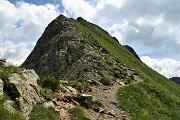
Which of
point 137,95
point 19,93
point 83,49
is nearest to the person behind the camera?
point 19,93

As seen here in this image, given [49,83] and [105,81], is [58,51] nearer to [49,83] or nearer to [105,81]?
[105,81]

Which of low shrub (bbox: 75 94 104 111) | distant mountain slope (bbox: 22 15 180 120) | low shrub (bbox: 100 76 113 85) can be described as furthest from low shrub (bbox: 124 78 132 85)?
low shrub (bbox: 75 94 104 111)

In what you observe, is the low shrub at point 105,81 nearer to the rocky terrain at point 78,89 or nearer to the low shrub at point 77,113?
the rocky terrain at point 78,89

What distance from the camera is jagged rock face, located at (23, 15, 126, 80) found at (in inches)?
1730

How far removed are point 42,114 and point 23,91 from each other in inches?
85.7

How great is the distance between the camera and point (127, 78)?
1738 inches

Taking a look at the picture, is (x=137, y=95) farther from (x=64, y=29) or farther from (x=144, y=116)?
(x=64, y=29)

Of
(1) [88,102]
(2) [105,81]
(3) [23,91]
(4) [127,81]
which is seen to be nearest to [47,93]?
(3) [23,91]

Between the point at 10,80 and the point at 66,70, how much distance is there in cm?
2796

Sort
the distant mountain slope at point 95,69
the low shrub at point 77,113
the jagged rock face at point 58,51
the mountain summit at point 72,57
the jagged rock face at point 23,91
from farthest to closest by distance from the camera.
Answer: the jagged rock face at point 58,51 → the mountain summit at point 72,57 → the distant mountain slope at point 95,69 → the low shrub at point 77,113 → the jagged rock face at point 23,91

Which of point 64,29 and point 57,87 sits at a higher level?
point 64,29

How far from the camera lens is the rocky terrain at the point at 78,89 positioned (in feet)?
70.7

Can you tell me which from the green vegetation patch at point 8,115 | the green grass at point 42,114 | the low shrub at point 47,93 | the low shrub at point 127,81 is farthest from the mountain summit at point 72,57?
the green vegetation patch at point 8,115

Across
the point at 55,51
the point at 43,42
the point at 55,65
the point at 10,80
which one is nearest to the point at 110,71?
the point at 55,65
